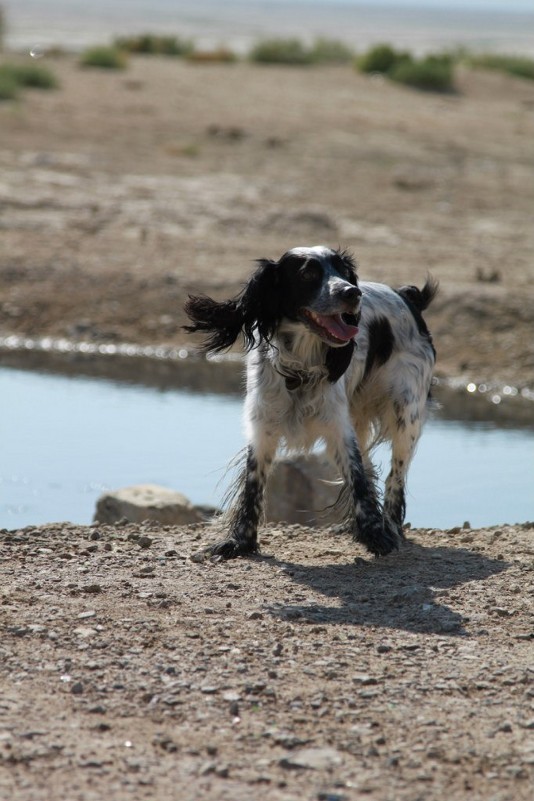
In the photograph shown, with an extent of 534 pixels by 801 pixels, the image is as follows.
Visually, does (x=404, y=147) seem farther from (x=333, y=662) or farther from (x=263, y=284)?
(x=333, y=662)

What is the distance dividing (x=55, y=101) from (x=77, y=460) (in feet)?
49.5

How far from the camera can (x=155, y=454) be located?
1062 centimetres

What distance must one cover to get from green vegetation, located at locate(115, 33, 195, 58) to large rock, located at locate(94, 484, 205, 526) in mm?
31513

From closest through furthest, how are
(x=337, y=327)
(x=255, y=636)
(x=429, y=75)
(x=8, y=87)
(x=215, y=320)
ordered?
1. (x=255, y=636)
2. (x=337, y=327)
3. (x=215, y=320)
4. (x=8, y=87)
5. (x=429, y=75)

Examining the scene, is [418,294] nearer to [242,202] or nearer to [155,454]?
[155,454]

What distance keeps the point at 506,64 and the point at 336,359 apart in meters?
33.8

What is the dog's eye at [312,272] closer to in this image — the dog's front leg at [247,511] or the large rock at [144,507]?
the dog's front leg at [247,511]

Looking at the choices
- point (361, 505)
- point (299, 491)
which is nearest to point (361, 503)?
point (361, 505)

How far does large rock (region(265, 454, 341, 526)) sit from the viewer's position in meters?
9.36

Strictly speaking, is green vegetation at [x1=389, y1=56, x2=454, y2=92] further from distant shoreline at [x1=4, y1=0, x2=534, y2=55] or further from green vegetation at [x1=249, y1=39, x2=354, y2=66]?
distant shoreline at [x1=4, y1=0, x2=534, y2=55]

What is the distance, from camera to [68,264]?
15.6 meters

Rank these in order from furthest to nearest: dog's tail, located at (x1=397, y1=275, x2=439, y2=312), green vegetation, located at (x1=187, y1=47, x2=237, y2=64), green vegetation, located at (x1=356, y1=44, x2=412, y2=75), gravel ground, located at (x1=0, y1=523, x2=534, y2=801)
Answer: green vegetation, located at (x1=187, y1=47, x2=237, y2=64) < green vegetation, located at (x1=356, y1=44, x2=412, y2=75) < dog's tail, located at (x1=397, y1=275, x2=439, y2=312) < gravel ground, located at (x1=0, y1=523, x2=534, y2=801)

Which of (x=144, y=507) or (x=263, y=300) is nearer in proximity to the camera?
(x=263, y=300)

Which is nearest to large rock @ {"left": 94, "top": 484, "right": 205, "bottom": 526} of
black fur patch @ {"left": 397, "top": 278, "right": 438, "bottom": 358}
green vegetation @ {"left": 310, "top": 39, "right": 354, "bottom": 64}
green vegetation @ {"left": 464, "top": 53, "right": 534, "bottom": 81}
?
black fur patch @ {"left": 397, "top": 278, "right": 438, "bottom": 358}
